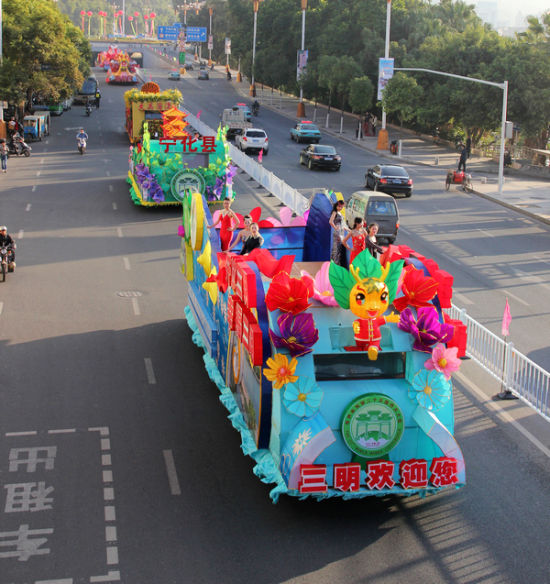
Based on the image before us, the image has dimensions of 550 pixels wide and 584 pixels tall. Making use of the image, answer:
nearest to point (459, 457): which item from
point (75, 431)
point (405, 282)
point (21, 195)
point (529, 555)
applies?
point (529, 555)

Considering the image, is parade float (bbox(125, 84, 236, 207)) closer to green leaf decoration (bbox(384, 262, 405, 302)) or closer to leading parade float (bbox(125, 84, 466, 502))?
leading parade float (bbox(125, 84, 466, 502))

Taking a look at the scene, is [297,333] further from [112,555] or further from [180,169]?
[180,169]

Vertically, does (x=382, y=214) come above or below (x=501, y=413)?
above

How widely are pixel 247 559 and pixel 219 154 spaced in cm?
2355

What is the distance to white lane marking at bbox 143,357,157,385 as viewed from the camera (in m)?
15.8

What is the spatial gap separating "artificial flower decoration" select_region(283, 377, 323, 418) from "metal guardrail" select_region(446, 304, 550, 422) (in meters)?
5.24

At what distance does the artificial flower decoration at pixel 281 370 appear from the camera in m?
10.3

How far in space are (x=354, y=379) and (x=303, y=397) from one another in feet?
2.57

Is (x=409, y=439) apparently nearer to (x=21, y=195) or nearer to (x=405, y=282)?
(x=405, y=282)

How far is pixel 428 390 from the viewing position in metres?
10.7

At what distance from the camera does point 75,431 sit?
13.5 meters

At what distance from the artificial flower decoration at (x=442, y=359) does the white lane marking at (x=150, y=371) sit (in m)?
6.54

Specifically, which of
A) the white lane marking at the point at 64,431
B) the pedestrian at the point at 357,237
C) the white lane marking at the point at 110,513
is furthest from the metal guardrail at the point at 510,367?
the white lane marking at the point at 64,431

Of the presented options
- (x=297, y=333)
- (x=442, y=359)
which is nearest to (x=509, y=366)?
(x=442, y=359)
